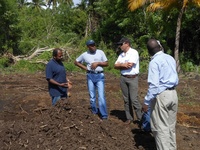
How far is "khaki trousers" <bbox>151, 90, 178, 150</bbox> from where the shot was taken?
5.07 metres

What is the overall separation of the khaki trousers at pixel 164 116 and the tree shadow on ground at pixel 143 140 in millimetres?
865

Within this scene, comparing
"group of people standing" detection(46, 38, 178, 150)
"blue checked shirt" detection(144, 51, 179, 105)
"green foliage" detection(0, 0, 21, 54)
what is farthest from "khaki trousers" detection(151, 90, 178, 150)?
"green foliage" detection(0, 0, 21, 54)

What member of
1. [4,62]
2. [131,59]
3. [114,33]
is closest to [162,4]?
[114,33]

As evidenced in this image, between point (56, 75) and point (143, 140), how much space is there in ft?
6.57

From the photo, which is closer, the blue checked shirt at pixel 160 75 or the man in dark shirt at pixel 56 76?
the blue checked shirt at pixel 160 75

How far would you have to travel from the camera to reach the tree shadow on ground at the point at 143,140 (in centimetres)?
611

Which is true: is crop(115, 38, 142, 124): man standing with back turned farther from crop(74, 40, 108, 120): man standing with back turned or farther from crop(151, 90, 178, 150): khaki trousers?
crop(151, 90, 178, 150): khaki trousers

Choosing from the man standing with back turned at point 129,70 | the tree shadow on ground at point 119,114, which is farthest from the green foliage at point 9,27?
the man standing with back turned at point 129,70

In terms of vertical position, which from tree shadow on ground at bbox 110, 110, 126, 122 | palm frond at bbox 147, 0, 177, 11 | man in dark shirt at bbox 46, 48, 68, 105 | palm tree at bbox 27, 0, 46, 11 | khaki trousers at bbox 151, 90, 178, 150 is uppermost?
palm tree at bbox 27, 0, 46, 11

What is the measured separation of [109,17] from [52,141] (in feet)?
61.9

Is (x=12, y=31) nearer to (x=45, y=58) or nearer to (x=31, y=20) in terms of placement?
(x=45, y=58)

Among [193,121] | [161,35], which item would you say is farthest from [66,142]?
[161,35]

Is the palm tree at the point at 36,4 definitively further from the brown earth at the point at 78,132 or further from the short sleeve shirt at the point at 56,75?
the short sleeve shirt at the point at 56,75

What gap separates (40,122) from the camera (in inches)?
240
